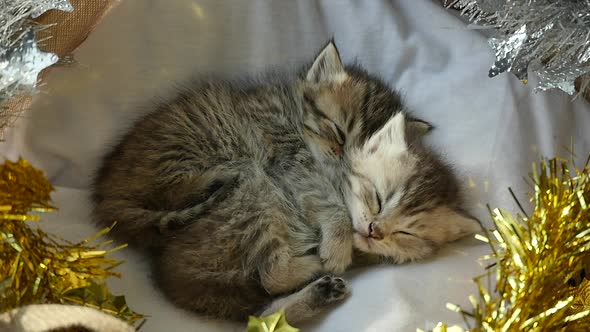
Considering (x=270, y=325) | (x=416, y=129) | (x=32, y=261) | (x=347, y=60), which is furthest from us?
(x=347, y=60)

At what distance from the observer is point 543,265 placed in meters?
0.98

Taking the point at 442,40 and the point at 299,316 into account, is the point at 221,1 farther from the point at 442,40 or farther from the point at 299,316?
the point at 299,316

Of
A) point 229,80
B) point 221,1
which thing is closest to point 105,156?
point 229,80

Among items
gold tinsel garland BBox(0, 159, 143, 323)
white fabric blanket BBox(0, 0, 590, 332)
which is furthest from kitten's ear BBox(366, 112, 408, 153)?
gold tinsel garland BBox(0, 159, 143, 323)

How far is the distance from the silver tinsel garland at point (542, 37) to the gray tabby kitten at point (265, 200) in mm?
294

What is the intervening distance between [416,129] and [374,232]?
33 centimetres

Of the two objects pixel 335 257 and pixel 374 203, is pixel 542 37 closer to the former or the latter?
pixel 374 203

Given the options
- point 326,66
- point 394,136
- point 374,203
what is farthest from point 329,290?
point 326,66

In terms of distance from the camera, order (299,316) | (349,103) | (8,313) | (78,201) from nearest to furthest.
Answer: (8,313) < (299,316) < (78,201) < (349,103)

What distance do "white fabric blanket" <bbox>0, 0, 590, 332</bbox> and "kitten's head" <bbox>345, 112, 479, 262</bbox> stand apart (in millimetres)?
46

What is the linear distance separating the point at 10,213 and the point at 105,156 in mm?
582

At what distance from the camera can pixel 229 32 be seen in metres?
1.67

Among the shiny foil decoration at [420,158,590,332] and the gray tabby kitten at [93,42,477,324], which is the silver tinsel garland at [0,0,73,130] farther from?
the shiny foil decoration at [420,158,590,332]

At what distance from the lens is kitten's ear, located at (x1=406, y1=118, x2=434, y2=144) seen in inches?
58.6
